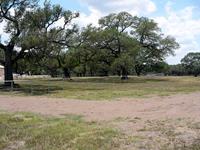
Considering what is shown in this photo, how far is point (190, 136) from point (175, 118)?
3210 mm

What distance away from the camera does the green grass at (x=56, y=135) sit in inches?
399

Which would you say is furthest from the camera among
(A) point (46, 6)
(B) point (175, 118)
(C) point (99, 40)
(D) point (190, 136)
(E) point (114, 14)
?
(E) point (114, 14)

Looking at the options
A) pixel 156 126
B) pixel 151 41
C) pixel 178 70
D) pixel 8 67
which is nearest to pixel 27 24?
pixel 8 67

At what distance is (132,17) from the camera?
84500 millimetres

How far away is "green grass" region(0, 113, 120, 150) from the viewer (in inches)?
399

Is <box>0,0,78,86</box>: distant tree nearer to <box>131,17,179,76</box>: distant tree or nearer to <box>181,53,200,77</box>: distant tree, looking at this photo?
<box>131,17,179,76</box>: distant tree

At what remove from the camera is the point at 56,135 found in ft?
37.5

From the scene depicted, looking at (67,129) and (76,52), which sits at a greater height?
(76,52)

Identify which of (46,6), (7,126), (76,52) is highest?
(46,6)

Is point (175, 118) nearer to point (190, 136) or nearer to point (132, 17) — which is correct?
point (190, 136)

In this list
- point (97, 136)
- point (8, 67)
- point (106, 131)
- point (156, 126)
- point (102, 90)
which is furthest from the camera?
point (8, 67)

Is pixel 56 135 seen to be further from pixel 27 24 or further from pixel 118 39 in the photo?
pixel 118 39

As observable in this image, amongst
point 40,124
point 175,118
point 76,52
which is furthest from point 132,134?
point 76,52

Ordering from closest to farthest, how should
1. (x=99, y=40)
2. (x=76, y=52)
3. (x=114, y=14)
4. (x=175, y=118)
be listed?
(x=175, y=118)
(x=76, y=52)
(x=99, y=40)
(x=114, y=14)
